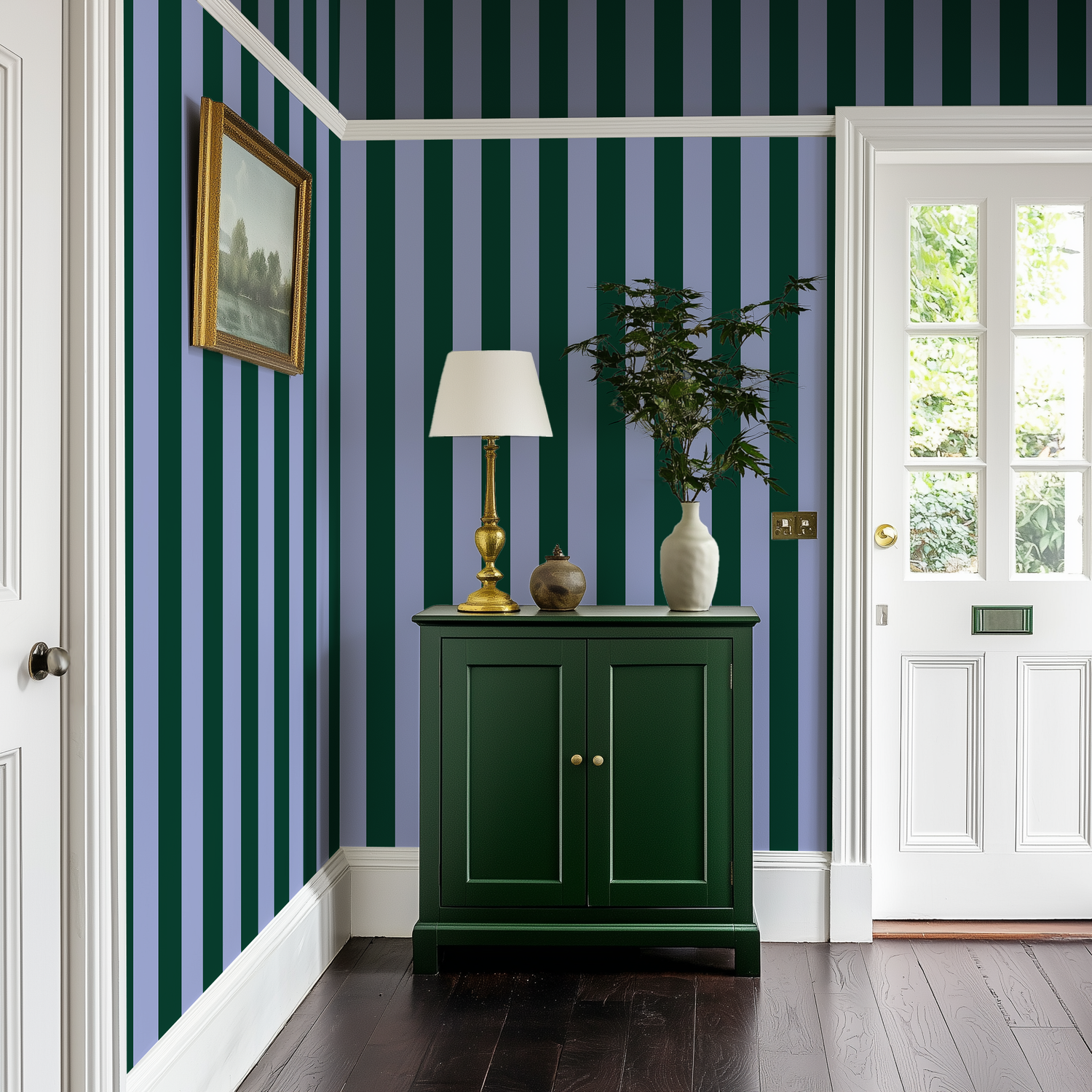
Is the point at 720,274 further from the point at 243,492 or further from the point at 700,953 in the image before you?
the point at 700,953

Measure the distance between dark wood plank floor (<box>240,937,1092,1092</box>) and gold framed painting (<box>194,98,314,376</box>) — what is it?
1577mm

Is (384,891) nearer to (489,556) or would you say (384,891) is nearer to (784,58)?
(489,556)

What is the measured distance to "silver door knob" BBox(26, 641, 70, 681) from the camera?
5.46ft

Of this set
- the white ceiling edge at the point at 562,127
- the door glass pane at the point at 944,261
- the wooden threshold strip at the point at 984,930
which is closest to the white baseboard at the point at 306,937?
the wooden threshold strip at the point at 984,930

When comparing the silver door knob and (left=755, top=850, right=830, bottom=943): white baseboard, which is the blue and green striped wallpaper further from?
the silver door knob

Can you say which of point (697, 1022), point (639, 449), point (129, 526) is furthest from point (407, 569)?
point (697, 1022)

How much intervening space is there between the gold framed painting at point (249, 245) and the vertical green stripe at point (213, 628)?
0.09m

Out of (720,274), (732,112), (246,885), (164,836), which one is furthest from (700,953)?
(732,112)

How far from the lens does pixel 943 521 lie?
125 inches

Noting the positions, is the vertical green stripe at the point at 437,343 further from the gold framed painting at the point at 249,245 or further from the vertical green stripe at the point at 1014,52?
the vertical green stripe at the point at 1014,52

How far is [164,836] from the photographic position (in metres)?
2.01

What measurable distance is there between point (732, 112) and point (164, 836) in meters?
2.44

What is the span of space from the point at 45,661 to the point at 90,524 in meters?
0.23

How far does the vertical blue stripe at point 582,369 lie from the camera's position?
3109 millimetres
